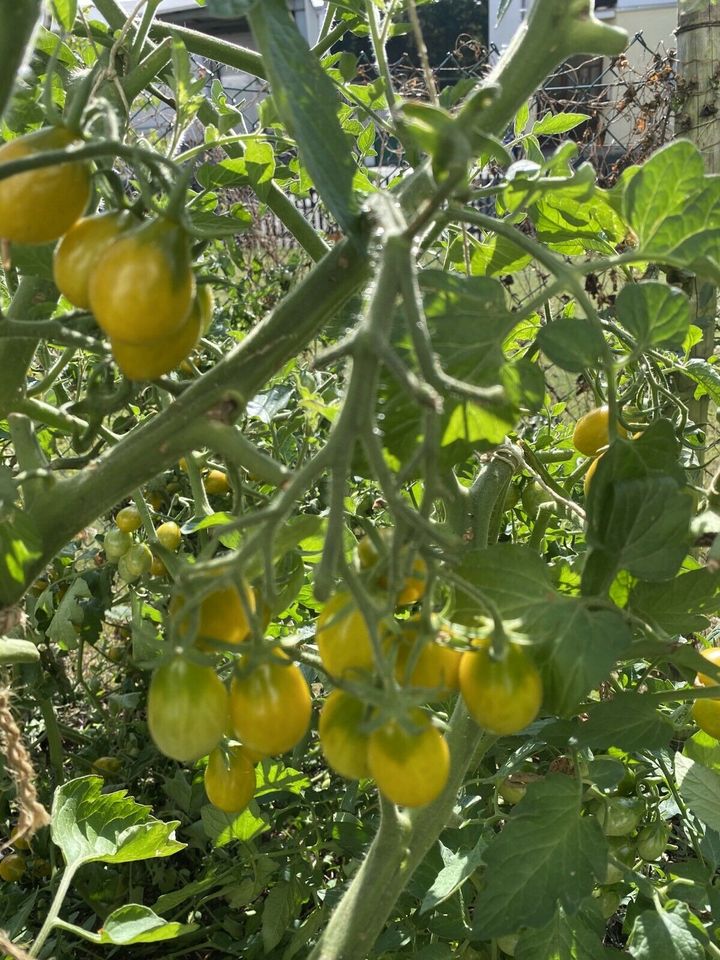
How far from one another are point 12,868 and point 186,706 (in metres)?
1.22

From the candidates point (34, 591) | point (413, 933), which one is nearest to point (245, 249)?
point (34, 591)

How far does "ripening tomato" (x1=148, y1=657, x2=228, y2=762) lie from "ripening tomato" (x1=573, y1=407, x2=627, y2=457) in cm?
41

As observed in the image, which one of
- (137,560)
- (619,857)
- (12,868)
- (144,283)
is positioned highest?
(144,283)

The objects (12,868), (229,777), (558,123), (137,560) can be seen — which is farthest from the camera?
(12,868)

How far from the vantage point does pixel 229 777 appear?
27.5 inches

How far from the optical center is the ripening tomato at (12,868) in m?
1.52

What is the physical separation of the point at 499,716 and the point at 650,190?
35 centimetres

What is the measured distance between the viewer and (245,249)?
4180 millimetres

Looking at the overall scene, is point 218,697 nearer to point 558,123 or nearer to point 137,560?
point 137,560

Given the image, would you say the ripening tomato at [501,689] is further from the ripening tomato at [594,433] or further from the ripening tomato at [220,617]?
the ripening tomato at [594,433]

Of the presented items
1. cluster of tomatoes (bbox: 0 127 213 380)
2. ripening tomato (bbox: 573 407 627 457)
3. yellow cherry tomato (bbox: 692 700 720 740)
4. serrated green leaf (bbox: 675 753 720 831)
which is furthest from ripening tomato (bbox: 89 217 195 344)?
serrated green leaf (bbox: 675 753 720 831)

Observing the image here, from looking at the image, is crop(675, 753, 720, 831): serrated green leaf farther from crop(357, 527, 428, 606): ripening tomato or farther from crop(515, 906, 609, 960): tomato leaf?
crop(357, 527, 428, 606): ripening tomato

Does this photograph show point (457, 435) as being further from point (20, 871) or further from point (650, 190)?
point (20, 871)

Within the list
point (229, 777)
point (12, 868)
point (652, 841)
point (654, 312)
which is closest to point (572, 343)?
point (654, 312)
